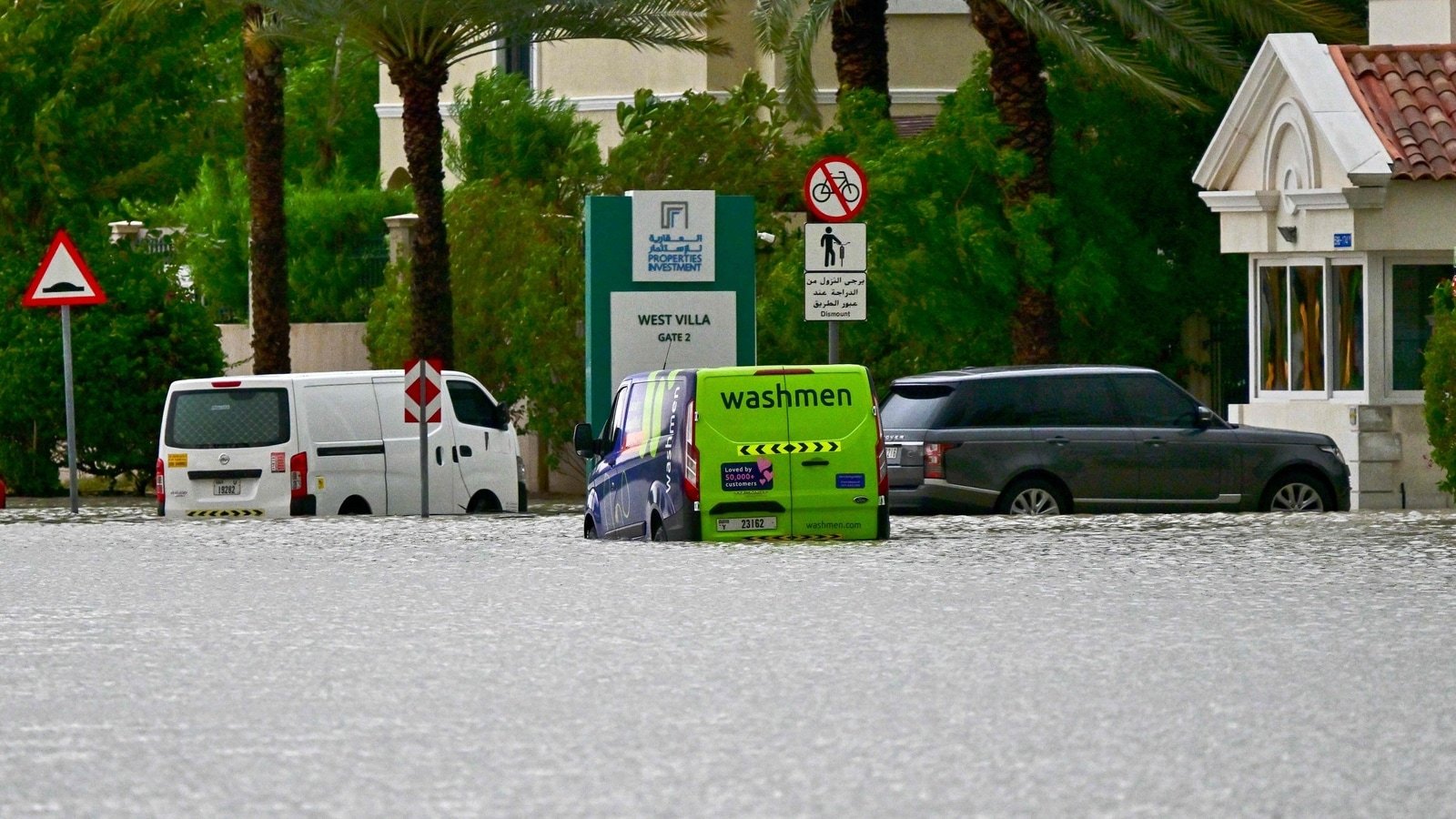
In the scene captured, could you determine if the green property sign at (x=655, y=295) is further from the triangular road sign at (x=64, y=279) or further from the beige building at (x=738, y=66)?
the beige building at (x=738, y=66)

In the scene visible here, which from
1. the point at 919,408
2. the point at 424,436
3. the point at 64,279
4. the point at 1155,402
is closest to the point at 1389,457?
the point at 1155,402

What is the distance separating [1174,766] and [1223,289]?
29.5m

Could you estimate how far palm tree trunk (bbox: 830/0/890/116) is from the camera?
3712 centimetres

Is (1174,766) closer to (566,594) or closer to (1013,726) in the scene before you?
(1013,726)

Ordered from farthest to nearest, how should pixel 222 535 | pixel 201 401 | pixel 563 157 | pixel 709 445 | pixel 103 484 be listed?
pixel 563 157 → pixel 103 484 → pixel 201 401 → pixel 222 535 → pixel 709 445

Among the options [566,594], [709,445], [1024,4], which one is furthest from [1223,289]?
[566,594]

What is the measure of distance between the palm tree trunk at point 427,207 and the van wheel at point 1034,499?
11864 mm

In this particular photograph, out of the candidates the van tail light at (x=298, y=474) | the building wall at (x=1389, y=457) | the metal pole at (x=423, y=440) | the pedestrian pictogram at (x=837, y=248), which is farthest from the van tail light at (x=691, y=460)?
the building wall at (x=1389, y=457)

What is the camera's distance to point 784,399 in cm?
2078

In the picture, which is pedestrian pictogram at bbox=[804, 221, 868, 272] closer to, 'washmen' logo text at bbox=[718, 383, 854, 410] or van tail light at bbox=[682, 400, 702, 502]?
'washmen' logo text at bbox=[718, 383, 854, 410]

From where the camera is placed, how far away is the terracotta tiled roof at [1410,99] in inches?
1145

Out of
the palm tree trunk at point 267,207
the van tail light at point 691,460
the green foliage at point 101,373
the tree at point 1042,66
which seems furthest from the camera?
the palm tree trunk at point 267,207

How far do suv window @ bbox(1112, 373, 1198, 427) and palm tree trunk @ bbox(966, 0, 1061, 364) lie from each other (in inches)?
319

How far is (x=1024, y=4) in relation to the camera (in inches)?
1284
